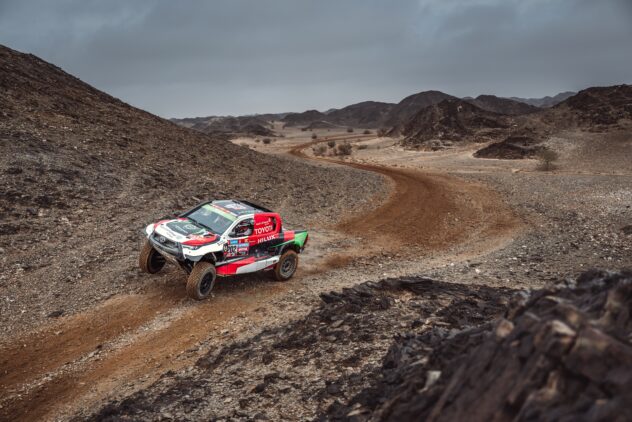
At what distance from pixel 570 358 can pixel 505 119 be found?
204 ft

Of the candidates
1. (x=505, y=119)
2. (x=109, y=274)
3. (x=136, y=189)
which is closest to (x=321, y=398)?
(x=109, y=274)

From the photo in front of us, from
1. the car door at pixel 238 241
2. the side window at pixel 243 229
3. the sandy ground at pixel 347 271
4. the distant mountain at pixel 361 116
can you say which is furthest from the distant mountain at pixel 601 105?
the distant mountain at pixel 361 116

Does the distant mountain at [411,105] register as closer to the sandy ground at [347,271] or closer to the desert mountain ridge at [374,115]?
the desert mountain ridge at [374,115]

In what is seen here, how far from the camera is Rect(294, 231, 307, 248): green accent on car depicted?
11.9 meters

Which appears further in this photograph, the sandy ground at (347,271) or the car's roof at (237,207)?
the car's roof at (237,207)

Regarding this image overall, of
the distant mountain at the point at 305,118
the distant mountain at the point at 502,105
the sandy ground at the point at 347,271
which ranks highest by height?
the distant mountain at the point at 305,118

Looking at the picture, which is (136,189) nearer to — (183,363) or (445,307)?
(183,363)

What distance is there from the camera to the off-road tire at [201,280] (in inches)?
383

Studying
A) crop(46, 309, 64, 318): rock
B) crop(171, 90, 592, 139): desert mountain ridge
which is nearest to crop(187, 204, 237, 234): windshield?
crop(46, 309, 64, 318): rock

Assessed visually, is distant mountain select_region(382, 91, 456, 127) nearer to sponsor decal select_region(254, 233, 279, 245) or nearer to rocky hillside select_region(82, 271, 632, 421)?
sponsor decal select_region(254, 233, 279, 245)

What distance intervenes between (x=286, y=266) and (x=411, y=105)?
137860 millimetres

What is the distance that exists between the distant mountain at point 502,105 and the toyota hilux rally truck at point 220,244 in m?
108

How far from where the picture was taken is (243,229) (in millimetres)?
10680

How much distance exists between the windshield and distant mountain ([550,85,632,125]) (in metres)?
49.6
